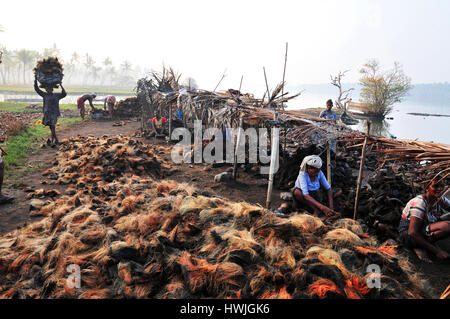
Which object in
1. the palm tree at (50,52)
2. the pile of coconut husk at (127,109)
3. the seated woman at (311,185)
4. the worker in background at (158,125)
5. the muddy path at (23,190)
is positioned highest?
the palm tree at (50,52)

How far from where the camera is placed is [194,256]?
292cm

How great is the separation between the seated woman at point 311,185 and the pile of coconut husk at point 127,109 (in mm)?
17102

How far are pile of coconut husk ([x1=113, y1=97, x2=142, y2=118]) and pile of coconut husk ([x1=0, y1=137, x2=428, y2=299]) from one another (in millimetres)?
16683

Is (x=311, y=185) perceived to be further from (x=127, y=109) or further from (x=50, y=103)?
(x=127, y=109)

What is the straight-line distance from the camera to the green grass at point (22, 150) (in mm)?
7282

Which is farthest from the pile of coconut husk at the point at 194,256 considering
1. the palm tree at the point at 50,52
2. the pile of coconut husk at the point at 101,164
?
the palm tree at the point at 50,52

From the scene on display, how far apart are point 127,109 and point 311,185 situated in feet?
60.4

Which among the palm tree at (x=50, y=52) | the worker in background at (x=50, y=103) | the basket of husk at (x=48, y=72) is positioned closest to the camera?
the basket of husk at (x=48, y=72)

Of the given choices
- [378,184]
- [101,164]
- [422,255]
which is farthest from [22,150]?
[422,255]

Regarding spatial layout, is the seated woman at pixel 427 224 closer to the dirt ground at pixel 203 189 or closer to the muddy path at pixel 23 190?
the dirt ground at pixel 203 189

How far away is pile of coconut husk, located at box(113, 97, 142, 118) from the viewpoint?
19.9 metres

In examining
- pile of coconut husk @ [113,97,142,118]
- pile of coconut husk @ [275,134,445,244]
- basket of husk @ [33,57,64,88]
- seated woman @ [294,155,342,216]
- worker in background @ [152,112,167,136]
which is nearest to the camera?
pile of coconut husk @ [275,134,445,244]

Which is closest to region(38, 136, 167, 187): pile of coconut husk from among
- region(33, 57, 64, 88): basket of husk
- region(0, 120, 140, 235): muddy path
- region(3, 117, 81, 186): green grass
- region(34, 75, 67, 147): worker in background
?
region(0, 120, 140, 235): muddy path

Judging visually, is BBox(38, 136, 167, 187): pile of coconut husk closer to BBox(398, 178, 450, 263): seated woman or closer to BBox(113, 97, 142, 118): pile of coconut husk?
BBox(398, 178, 450, 263): seated woman
